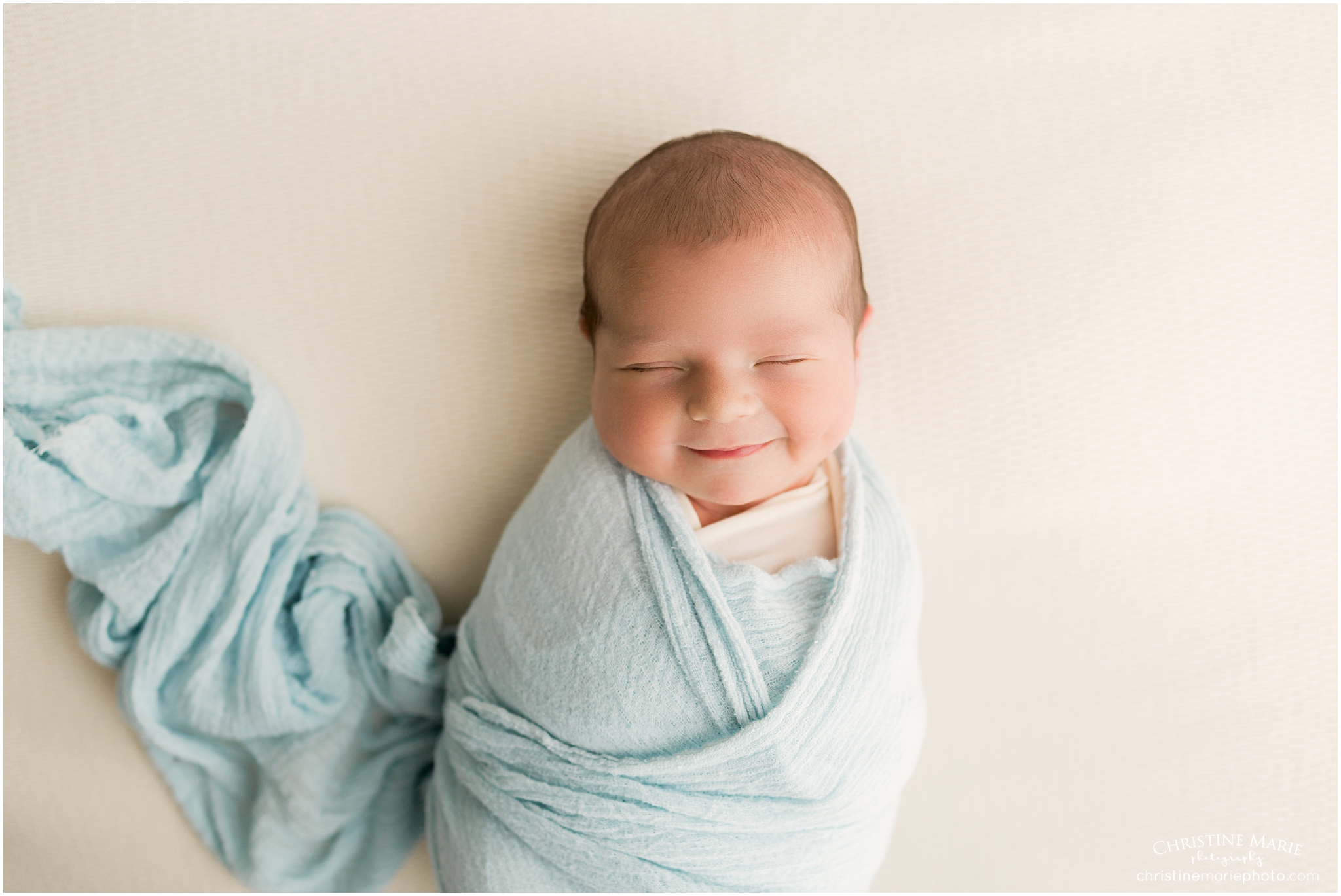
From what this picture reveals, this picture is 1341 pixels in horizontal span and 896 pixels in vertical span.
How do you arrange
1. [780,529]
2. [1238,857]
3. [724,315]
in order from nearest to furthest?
[724,315], [780,529], [1238,857]

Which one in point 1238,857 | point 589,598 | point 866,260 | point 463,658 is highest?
point 866,260

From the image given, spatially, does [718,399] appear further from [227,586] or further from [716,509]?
[227,586]

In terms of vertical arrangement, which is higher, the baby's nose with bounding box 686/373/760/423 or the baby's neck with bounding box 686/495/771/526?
the baby's nose with bounding box 686/373/760/423

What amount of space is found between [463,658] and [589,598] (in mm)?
200

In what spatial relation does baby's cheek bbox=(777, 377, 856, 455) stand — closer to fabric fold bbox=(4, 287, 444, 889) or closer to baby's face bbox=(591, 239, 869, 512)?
baby's face bbox=(591, 239, 869, 512)

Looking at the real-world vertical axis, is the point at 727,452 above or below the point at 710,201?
below

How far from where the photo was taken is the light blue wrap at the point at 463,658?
0.79m

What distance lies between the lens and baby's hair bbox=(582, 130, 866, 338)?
75cm

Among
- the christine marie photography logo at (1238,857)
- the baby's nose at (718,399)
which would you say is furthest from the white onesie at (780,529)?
the christine marie photography logo at (1238,857)

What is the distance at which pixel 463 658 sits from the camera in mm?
904

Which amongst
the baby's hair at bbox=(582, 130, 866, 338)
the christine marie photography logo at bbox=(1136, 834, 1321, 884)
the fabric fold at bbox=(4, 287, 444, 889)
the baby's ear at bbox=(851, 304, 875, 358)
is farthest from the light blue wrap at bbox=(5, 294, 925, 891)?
the christine marie photography logo at bbox=(1136, 834, 1321, 884)

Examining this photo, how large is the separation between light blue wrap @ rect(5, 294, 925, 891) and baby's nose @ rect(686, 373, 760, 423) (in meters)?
0.12

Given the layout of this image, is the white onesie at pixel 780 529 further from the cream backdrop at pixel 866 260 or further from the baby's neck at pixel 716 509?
the cream backdrop at pixel 866 260

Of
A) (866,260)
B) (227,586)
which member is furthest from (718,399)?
(227,586)
